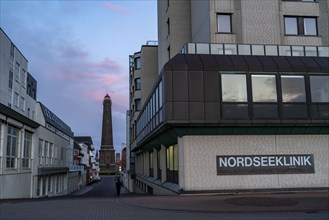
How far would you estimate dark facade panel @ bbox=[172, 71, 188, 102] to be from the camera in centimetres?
2042

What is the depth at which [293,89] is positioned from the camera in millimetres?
21422

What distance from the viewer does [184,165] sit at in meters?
20.5

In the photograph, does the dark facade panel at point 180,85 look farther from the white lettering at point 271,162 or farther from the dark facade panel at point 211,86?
the white lettering at point 271,162

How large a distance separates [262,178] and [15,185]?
58.5 feet

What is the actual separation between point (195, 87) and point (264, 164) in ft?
18.4

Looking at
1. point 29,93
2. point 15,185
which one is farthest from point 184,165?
point 29,93

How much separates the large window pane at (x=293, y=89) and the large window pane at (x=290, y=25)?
8.27m

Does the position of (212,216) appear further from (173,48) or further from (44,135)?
(44,135)

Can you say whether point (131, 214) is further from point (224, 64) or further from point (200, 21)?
point (200, 21)

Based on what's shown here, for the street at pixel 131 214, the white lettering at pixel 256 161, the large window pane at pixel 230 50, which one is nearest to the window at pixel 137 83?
the large window pane at pixel 230 50

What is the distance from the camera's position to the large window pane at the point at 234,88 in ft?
68.4

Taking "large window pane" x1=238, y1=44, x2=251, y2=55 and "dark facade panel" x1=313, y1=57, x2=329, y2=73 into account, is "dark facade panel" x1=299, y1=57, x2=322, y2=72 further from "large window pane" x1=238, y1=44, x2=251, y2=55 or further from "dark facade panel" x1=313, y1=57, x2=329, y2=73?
"large window pane" x1=238, y1=44, x2=251, y2=55

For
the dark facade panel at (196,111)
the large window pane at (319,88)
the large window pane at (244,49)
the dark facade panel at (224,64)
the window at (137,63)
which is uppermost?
the window at (137,63)

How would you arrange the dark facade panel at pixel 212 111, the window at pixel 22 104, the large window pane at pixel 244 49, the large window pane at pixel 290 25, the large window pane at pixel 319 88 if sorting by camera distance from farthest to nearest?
the window at pixel 22 104, the large window pane at pixel 290 25, the large window pane at pixel 244 49, the large window pane at pixel 319 88, the dark facade panel at pixel 212 111
